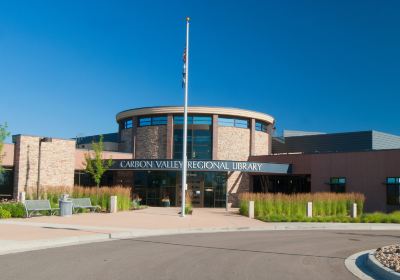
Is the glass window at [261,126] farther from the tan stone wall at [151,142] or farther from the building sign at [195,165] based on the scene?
the tan stone wall at [151,142]

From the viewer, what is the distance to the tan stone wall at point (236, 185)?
4231 cm

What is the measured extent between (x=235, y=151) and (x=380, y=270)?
3412cm

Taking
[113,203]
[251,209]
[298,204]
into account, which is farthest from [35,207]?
[298,204]

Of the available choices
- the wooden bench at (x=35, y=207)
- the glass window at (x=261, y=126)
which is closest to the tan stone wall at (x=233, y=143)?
the glass window at (x=261, y=126)

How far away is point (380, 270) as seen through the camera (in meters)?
10.8

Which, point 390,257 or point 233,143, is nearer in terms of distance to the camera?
point 390,257

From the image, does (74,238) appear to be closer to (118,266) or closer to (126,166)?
(118,266)

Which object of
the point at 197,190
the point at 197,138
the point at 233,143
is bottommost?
the point at 197,190

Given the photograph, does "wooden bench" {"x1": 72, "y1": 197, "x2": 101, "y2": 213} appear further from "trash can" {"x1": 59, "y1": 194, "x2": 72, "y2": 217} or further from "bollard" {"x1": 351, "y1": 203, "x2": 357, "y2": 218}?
"bollard" {"x1": 351, "y1": 203, "x2": 357, "y2": 218}

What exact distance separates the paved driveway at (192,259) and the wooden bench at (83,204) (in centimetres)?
1158

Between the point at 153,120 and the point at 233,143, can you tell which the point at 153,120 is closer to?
the point at 153,120

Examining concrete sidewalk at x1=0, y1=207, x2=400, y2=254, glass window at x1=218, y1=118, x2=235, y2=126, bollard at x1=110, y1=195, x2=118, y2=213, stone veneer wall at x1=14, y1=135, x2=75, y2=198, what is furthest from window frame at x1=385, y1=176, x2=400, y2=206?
stone veneer wall at x1=14, y1=135, x2=75, y2=198

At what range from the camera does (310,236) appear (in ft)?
64.6

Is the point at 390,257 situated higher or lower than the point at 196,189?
lower
